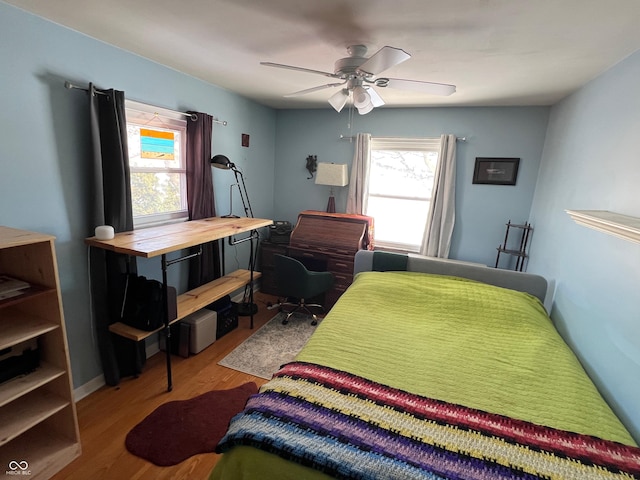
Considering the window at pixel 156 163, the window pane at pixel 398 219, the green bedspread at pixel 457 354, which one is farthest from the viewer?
the window pane at pixel 398 219

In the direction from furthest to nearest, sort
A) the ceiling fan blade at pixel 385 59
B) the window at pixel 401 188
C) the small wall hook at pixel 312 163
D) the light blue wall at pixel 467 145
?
the small wall hook at pixel 312 163, the window at pixel 401 188, the light blue wall at pixel 467 145, the ceiling fan blade at pixel 385 59

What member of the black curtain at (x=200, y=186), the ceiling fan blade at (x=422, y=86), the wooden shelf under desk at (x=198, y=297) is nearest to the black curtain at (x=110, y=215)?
the wooden shelf under desk at (x=198, y=297)

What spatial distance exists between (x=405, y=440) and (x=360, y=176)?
3.09 m

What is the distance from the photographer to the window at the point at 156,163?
236 cm

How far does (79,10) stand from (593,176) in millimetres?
3091

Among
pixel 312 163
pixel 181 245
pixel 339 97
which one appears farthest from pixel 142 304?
pixel 312 163

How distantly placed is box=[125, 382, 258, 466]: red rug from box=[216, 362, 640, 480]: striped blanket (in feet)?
2.81

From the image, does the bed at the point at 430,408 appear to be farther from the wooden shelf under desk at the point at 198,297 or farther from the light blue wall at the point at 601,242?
the wooden shelf under desk at the point at 198,297

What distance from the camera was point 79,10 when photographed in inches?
61.1

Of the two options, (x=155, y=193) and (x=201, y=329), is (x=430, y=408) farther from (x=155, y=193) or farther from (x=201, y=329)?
(x=155, y=193)

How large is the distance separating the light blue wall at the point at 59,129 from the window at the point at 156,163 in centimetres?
13

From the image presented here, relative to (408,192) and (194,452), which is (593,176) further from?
(194,452)

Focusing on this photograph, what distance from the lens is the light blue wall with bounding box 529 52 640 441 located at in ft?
4.51

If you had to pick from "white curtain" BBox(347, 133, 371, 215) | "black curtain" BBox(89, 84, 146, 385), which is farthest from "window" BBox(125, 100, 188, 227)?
"white curtain" BBox(347, 133, 371, 215)
